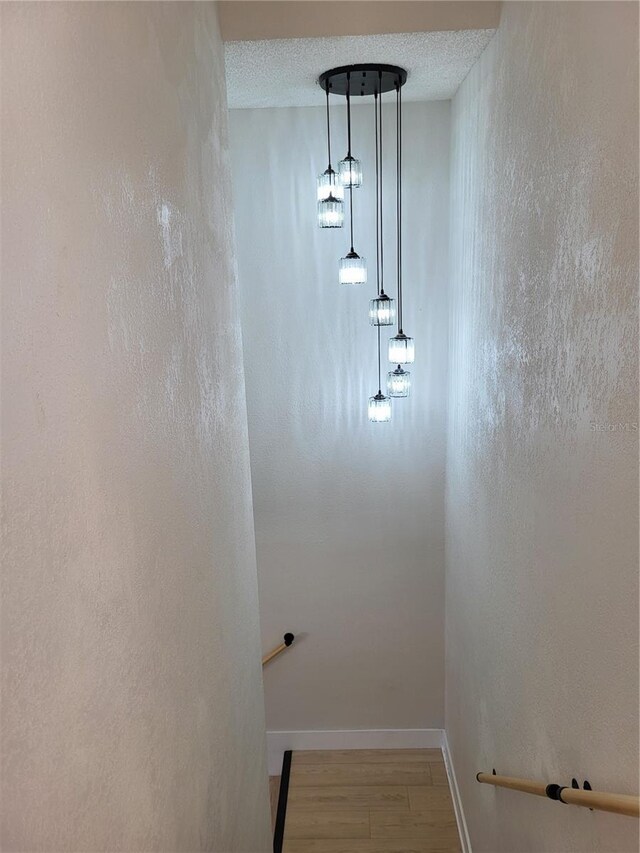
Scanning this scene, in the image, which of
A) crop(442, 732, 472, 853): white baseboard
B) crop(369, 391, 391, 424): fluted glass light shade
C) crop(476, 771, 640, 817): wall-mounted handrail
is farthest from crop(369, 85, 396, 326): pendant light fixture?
crop(442, 732, 472, 853): white baseboard

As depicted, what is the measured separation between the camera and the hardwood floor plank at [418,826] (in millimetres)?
3842

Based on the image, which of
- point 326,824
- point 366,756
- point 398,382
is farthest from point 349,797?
point 398,382

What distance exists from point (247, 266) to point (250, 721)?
2.42 meters

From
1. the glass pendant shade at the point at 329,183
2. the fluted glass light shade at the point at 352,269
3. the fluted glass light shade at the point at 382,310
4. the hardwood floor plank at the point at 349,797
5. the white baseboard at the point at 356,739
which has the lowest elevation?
the hardwood floor plank at the point at 349,797

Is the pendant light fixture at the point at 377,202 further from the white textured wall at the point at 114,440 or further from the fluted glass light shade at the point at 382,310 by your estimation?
the white textured wall at the point at 114,440

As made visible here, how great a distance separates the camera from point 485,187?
2.96 m

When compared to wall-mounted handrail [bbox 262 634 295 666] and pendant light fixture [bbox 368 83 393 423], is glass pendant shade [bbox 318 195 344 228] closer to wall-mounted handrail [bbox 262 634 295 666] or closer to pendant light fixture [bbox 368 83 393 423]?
pendant light fixture [bbox 368 83 393 423]

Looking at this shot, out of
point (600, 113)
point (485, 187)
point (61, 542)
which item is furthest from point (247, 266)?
point (61, 542)

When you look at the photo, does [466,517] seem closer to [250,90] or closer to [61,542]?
[250,90]

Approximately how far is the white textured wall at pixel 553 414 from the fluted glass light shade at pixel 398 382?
1.43ft

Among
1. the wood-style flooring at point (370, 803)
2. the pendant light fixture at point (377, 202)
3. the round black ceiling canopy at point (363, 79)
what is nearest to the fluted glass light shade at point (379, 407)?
the pendant light fixture at point (377, 202)

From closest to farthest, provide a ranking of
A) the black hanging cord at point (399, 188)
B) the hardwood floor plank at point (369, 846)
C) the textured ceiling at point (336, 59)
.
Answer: the textured ceiling at point (336, 59)
the hardwood floor plank at point (369, 846)
the black hanging cord at point (399, 188)

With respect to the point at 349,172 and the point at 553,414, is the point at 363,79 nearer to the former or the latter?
the point at 349,172

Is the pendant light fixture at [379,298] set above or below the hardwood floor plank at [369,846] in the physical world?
above
